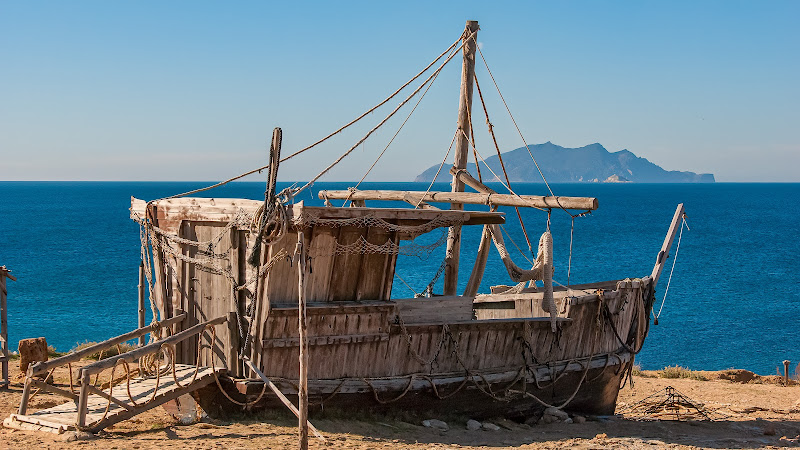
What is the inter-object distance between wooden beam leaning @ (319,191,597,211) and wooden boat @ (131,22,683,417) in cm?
5

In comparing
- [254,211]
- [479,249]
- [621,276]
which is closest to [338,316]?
[254,211]

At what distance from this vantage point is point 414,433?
40.3 feet

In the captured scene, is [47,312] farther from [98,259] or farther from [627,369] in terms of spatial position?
[627,369]

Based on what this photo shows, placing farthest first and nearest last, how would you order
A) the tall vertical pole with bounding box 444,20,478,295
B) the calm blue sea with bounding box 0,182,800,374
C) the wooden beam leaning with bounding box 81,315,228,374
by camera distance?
the calm blue sea with bounding box 0,182,800,374
the tall vertical pole with bounding box 444,20,478,295
the wooden beam leaning with bounding box 81,315,228,374

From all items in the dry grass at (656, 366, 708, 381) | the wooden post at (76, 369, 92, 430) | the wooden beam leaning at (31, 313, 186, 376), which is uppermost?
the wooden beam leaning at (31, 313, 186, 376)

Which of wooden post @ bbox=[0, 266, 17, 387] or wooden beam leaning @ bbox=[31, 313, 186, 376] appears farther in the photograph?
wooden post @ bbox=[0, 266, 17, 387]

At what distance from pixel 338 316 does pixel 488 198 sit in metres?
5.00

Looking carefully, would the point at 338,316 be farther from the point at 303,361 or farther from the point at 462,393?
the point at 462,393

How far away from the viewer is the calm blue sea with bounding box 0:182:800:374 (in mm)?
32844

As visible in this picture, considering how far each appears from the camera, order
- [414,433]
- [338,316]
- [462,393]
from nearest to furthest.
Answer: [338,316] → [414,433] → [462,393]

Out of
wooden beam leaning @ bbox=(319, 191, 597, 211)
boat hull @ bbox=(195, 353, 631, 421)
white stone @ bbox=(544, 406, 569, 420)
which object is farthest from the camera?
white stone @ bbox=(544, 406, 569, 420)

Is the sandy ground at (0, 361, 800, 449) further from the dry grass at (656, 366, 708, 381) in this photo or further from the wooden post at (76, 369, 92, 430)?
the dry grass at (656, 366, 708, 381)

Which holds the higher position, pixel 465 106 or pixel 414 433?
pixel 465 106

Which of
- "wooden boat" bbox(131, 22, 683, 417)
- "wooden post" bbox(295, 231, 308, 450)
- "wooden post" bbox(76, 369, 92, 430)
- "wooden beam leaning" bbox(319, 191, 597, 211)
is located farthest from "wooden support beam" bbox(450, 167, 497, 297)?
→ "wooden post" bbox(76, 369, 92, 430)
